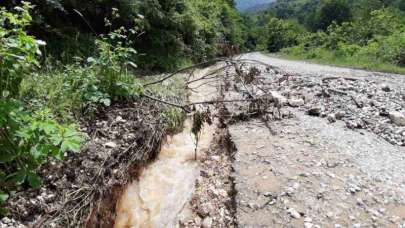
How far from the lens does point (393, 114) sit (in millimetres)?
5555

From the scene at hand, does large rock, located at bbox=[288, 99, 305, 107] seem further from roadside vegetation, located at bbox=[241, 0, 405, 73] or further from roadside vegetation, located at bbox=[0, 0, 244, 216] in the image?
roadside vegetation, located at bbox=[241, 0, 405, 73]

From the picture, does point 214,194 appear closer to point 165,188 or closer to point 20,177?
point 165,188

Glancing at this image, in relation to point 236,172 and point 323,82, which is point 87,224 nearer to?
point 236,172

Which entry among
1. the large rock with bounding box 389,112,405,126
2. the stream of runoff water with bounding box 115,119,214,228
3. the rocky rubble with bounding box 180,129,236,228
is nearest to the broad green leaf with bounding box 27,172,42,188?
the stream of runoff water with bounding box 115,119,214,228

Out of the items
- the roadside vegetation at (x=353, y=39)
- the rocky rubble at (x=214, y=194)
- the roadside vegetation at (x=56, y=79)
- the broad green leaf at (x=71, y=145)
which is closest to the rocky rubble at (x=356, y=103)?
the rocky rubble at (x=214, y=194)

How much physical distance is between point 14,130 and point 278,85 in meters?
6.81

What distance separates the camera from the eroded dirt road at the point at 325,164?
3.31m

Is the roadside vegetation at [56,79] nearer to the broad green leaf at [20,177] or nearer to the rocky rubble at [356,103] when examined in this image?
the broad green leaf at [20,177]

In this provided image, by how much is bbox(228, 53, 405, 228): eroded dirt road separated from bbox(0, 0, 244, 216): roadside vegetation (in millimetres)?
1758

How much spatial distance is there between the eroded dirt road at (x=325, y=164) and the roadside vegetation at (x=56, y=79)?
176 cm

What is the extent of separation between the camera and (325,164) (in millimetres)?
4207

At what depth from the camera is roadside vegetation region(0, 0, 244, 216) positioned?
2.60m

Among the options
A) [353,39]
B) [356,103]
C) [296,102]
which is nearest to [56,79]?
[296,102]

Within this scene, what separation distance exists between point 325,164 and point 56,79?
377cm
